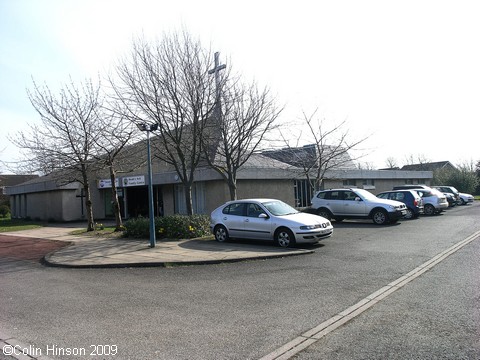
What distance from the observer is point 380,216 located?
1802 cm

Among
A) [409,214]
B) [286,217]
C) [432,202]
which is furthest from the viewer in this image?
[432,202]

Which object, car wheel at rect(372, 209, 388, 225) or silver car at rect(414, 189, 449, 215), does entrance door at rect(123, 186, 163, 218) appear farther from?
silver car at rect(414, 189, 449, 215)

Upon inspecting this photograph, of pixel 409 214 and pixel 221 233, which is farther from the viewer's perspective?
pixel 409 214

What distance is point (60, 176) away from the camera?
21.2 meters

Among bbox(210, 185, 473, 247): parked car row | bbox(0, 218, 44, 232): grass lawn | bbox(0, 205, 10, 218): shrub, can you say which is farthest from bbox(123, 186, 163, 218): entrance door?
bbox(0, 205, 10, 218): shrub

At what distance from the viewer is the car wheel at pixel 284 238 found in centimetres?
1212

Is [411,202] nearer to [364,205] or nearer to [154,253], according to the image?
[364,205]

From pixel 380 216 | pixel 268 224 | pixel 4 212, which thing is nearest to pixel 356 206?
pixel 380 216

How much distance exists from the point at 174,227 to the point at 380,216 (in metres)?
9.12

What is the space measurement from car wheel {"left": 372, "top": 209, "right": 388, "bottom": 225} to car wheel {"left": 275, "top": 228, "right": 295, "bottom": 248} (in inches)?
294

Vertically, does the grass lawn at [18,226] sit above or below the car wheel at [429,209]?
above

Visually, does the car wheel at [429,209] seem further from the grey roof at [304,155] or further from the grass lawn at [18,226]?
the grass lawn at [18,226]

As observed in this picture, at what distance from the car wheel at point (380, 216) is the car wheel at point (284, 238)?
294 inches

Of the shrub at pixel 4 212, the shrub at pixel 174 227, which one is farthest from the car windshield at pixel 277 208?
the shrub at pixel 4 212
